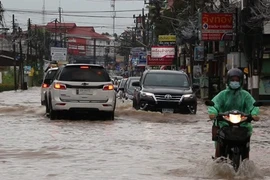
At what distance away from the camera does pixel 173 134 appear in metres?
16.9

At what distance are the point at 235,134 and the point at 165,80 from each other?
14.5 meters

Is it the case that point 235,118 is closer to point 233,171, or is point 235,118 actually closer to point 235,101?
point 235,101

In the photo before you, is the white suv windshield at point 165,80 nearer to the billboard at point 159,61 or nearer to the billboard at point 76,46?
the billboard at point 159,61

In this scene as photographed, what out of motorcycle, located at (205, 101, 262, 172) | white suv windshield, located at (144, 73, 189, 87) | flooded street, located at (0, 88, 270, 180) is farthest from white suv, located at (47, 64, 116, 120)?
motorcycle, located at (205, 101, 262, 172)

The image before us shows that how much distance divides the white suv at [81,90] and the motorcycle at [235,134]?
34.1 feet

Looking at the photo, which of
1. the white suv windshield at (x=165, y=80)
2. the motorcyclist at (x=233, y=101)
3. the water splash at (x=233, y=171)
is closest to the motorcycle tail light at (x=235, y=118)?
the motorcyclist at (x=233, y=101)

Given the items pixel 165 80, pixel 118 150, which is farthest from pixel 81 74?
pixel 118 150

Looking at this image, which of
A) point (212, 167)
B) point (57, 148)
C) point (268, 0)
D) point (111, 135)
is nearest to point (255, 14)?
point (268, 0)

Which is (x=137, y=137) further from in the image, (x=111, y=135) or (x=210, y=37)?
(x=210, y=37)

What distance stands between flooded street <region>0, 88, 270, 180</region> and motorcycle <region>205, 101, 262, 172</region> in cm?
23

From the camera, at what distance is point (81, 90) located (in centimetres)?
1973

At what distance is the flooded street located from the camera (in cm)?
1017

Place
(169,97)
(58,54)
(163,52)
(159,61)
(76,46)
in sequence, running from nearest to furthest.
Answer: (169,97)
(163,52)
(159,61)
(58,54)
(76,46)

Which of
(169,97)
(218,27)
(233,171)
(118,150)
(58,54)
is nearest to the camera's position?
(233,171)
